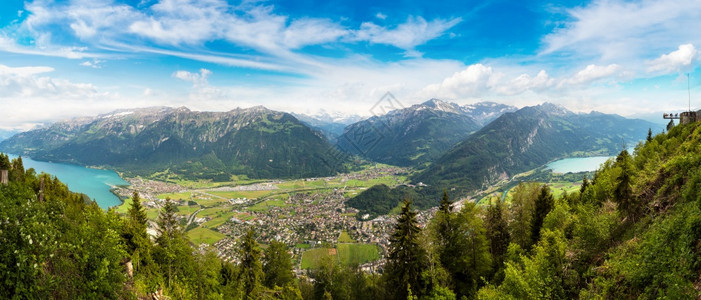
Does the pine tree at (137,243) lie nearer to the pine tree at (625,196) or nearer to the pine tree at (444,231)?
the pine tree at (444,231)

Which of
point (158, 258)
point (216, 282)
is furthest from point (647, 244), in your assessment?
point (158, 258)

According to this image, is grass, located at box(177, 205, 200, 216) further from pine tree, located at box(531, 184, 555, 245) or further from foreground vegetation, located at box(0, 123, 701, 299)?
pine tree, located at box(531, 184, 555, 245)

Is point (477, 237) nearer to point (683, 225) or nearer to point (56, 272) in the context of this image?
point (683, 225)

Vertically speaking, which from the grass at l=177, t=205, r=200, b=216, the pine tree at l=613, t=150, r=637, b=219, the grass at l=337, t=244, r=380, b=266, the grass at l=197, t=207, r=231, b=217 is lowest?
the grass at l=337, t=244, r=380, b=266

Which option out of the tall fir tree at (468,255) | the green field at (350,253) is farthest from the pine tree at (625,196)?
the green field at (350,253)

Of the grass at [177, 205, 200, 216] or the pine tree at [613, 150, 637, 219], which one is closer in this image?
the pine tree at [613, 150, 637, 219]

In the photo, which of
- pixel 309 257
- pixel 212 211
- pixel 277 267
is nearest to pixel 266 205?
pixel 212 211

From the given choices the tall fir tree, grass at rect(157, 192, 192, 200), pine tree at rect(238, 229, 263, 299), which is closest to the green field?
pine tree at rect(238, 229, 263, 299)
